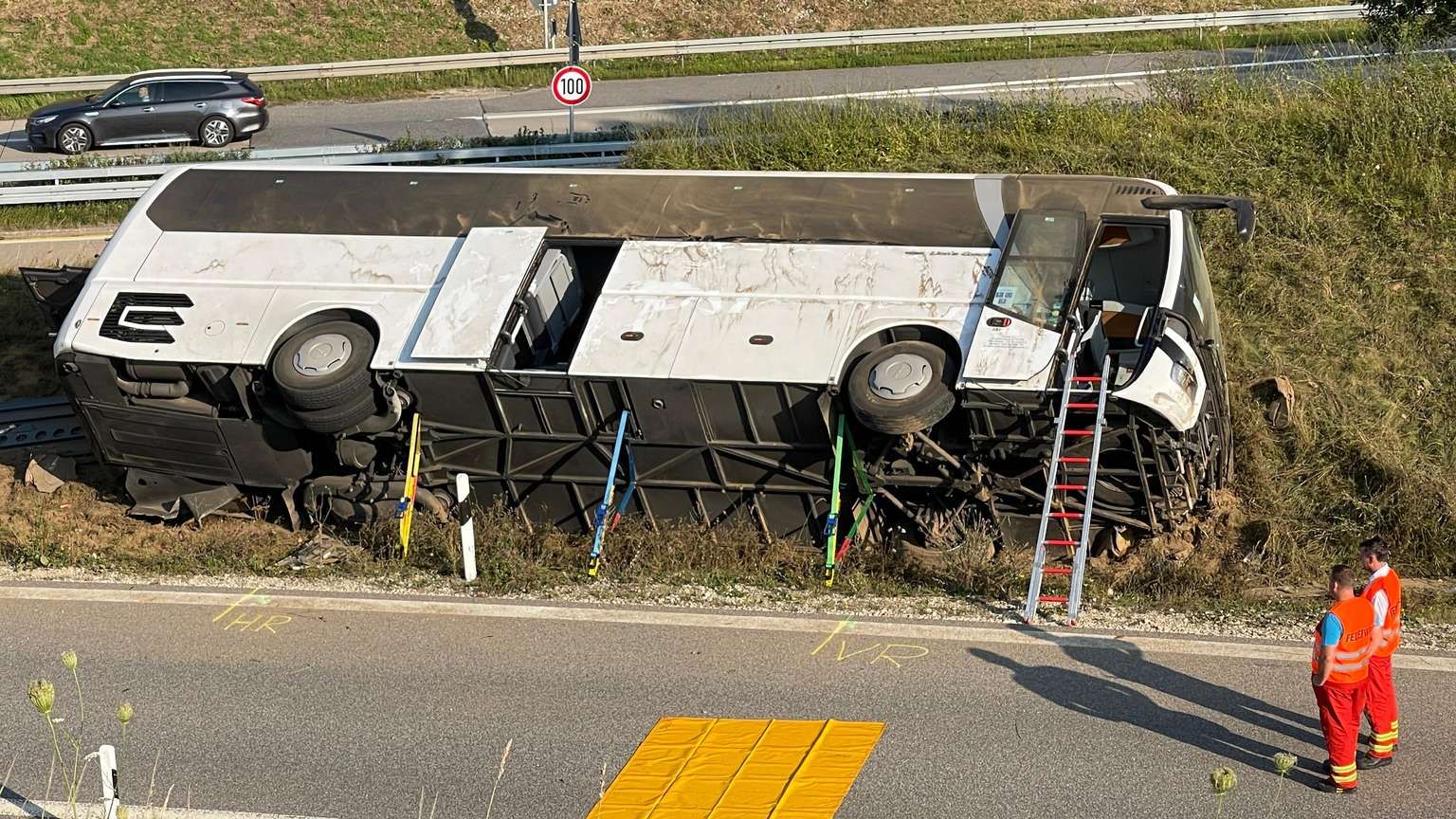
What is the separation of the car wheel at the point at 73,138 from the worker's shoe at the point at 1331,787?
752 inches

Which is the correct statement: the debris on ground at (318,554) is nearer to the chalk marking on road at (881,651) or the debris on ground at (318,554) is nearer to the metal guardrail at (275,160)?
the chalk marking on road at (881,651)

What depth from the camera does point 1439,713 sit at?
302 inches

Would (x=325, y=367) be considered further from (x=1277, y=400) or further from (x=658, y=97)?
(x=658, y=97)

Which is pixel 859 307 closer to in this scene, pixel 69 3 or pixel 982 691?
pixel 982 691

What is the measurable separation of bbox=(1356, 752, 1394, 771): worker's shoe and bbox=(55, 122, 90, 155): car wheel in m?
19.2

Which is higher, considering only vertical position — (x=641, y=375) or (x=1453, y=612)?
(x=641, y=375)

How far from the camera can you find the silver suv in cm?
2025

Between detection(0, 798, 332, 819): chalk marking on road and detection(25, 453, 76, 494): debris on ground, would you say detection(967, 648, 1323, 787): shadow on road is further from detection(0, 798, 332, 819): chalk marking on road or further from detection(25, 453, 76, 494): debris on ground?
detection(25, 453, 76, 494): debris on ground

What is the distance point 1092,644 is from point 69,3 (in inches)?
1058

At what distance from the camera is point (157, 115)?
20453 mm

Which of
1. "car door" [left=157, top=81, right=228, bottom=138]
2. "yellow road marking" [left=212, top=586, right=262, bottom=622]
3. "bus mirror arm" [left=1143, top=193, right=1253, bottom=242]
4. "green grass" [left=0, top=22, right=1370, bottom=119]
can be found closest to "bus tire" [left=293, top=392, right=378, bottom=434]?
"yellow road marking" [left=212, top=586, right=262, bottom=622]

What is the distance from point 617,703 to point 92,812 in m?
2.80

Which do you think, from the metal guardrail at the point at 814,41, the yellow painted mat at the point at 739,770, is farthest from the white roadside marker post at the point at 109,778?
the metal guardrail at the point at 814,41

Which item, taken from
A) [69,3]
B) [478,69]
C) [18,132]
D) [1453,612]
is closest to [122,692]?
[1453,612]
